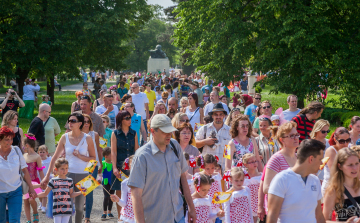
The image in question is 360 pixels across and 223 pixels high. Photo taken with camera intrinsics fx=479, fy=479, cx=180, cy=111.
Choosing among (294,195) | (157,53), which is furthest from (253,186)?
(157,53)

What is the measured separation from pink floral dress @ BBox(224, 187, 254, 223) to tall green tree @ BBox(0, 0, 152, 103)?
19.2 m

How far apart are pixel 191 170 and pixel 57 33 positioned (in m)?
20.1

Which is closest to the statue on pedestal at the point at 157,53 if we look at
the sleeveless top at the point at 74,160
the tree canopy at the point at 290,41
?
the tree canopy at the point at 290,41

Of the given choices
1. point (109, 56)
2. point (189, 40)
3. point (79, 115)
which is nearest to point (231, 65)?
point (189, 40)

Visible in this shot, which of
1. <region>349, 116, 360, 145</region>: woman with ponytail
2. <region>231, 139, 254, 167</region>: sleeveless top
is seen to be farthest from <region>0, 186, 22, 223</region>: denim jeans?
<region>349, 116, 360, 145</region>: woman with ponytail

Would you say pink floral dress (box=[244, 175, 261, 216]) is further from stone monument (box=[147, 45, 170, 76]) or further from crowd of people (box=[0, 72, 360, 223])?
stone monument (box=[147, 45, 170, 76])

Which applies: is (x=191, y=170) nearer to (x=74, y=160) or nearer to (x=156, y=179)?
(x=74, y=160)

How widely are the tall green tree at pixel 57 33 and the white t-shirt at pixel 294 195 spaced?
20792mm

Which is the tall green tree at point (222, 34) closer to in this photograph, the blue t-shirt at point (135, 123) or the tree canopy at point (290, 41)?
the tree canopy at point (290, 41)

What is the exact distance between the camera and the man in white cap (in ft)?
14.4

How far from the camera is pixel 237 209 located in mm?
6078

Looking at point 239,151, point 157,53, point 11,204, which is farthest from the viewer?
point 157,53

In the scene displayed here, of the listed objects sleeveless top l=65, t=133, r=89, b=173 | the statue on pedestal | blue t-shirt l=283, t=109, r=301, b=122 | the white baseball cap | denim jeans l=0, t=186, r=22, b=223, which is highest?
the statue on pedestal

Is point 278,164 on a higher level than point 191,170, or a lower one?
higher
